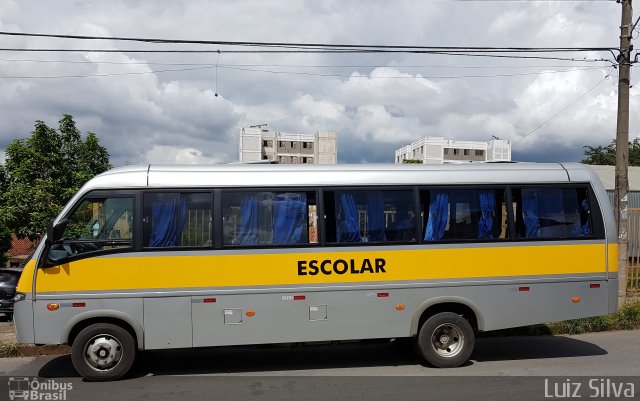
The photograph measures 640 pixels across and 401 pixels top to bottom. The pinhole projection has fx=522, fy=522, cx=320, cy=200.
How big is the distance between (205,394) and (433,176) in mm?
4283

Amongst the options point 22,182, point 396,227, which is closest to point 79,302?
point 396,227

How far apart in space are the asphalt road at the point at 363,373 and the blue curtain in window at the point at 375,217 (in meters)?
1.91

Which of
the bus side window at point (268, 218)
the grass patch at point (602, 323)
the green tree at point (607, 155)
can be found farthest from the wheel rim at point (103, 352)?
the green tree at point (607, 155)

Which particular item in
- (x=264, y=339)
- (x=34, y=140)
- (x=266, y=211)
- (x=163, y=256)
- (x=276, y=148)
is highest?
(x=276, y=148)

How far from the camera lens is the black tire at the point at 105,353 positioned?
6809 millimetres

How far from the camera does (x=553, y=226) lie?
7.78 m

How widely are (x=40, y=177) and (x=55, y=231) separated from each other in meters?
11.6

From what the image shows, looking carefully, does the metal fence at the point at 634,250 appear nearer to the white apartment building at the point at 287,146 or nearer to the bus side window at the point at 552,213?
the bus side window at the point at 552,213

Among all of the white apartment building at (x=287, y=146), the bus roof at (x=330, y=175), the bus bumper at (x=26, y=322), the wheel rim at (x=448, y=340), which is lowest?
the wheel rim at (x=448, y=340)

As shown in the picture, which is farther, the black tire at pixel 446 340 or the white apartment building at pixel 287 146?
the white apartment building at pixel 287 146

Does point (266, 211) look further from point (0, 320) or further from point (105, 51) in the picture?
point (0, 320)

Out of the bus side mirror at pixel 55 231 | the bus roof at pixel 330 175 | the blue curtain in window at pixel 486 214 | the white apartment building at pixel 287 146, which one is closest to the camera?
the bus side mirror at pixel 55 231

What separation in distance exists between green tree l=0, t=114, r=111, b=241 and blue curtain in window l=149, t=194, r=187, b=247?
10711 millimetres

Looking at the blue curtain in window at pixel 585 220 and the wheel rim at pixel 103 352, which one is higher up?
the blue curtain in window at pixel 585 220
